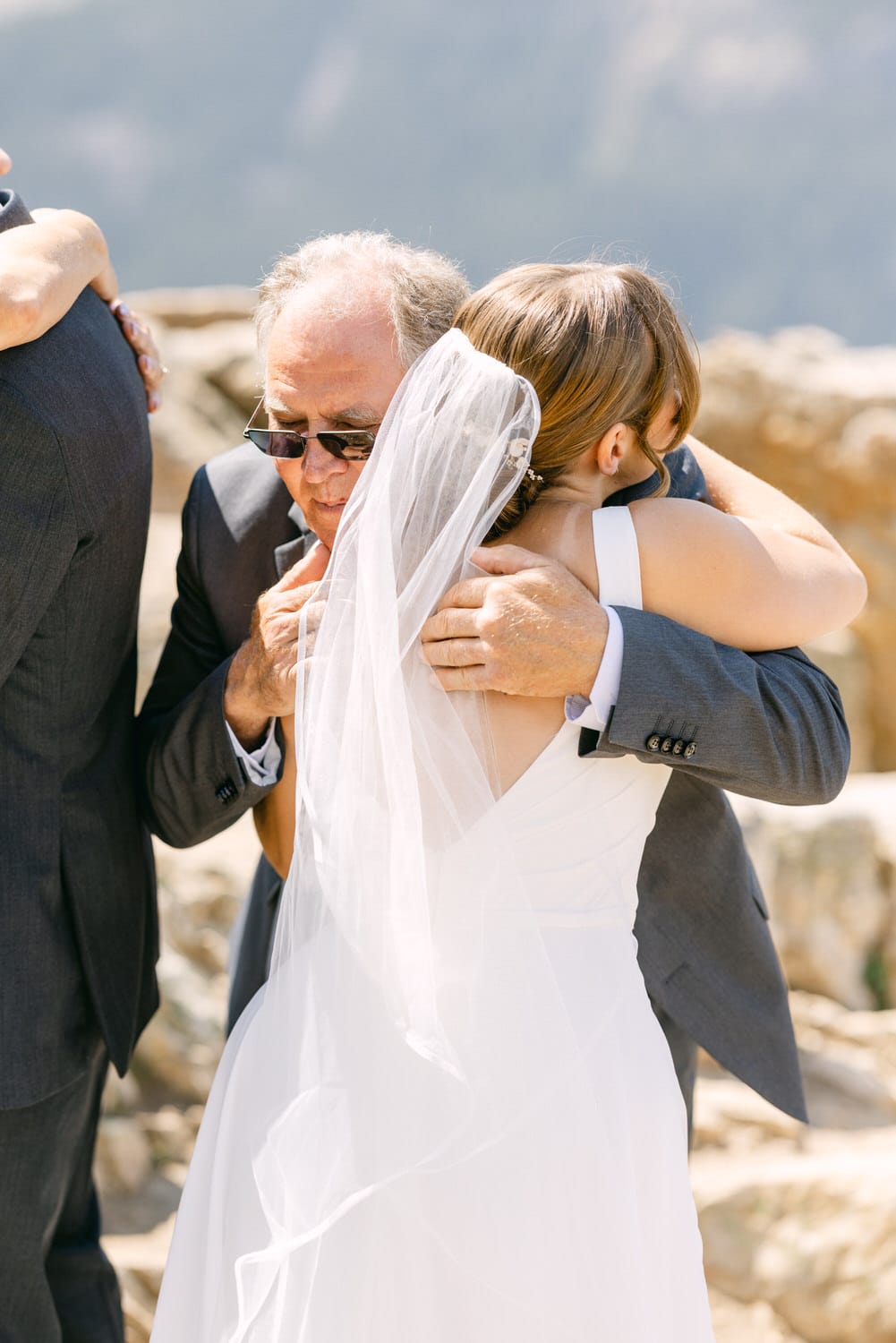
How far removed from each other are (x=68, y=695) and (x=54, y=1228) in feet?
3.39

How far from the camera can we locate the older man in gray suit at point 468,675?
1.85m

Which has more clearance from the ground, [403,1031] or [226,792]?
[403,1031]

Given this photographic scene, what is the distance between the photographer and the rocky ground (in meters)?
3.17

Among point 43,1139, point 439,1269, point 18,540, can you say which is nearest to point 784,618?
point 439,1269

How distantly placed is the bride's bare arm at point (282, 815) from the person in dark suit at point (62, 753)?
240mm

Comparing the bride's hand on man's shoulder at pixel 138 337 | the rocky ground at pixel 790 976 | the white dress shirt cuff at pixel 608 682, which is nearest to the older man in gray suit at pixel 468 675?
the white dress shirt cuff at pixel 608 682

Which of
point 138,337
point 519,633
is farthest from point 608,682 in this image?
point 138,337

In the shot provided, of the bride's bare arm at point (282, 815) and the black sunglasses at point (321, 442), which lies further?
the bride's bare arm at point (282, 815)

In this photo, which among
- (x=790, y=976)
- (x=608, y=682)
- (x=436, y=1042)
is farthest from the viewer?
(x=790, y=976)

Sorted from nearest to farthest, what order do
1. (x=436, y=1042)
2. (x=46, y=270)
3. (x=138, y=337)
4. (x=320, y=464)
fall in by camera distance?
(x=436, y=1042) → (x=46, y=270) → (x=320, y=464) → (x=138, y=337)

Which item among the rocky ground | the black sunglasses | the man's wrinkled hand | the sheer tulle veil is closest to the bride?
the sheer tulle veil

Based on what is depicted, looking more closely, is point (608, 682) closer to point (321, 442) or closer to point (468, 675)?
point (468, 675)

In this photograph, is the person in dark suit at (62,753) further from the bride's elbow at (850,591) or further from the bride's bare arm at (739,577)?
the bride's elbow at (850,591)

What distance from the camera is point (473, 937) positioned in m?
1.80
